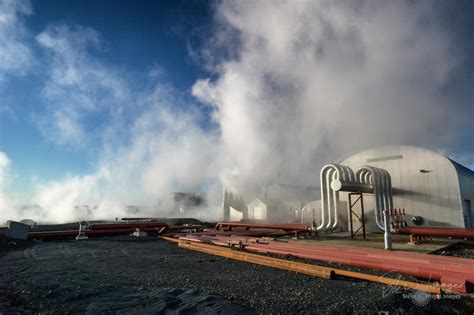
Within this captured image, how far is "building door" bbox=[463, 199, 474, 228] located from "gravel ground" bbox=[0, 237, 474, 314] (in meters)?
13.7

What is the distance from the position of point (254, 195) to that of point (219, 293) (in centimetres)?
2674

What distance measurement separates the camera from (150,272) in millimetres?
6188

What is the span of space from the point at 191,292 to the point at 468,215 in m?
17.6

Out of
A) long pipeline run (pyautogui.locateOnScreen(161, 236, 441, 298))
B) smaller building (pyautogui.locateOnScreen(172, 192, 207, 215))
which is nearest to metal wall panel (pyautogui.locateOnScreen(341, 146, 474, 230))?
long pipeline run (pyautogui.locateOnScreen(161, 236, 441, 298))

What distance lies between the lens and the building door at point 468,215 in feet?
47.2

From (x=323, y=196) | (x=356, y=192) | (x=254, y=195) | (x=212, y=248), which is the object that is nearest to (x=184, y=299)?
(x=212, y=248)

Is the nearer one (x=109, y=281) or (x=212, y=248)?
(x=109, y=281)

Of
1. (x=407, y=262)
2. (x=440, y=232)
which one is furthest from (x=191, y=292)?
(x=440, y=232)

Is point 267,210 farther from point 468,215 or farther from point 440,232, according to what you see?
point 440,232

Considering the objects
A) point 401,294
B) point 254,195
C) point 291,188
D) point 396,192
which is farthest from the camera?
point 291,188

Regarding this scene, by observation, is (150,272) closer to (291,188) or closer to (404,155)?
(404,155)

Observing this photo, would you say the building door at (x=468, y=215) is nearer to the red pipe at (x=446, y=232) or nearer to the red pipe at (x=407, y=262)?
the red pipe at (x=446, y=232)

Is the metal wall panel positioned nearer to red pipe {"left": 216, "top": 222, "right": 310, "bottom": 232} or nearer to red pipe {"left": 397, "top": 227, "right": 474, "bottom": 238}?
red pipe {"left": 397, "top": 227, "right": 474, "bottom": 238}

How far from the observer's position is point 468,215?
1480 centimetres
